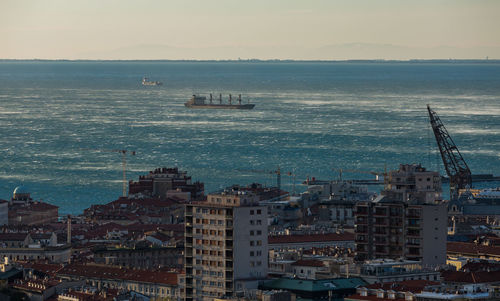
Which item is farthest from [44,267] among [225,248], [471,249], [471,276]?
[471,276]

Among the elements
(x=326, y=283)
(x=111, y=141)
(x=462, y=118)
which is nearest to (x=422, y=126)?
(x=462, y=118)

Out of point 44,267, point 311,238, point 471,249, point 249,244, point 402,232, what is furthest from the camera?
point 311,238

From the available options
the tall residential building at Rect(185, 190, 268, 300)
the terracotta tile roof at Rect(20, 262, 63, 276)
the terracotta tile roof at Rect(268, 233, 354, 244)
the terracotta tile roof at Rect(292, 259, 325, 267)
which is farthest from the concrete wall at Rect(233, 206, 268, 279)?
the terracotta tile roof at Rect(268, 233, 354, 244)

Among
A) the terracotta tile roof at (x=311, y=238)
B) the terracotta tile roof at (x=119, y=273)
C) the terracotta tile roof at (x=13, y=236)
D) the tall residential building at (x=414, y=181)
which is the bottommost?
the terracotta tile roof at (x=13, y=236)

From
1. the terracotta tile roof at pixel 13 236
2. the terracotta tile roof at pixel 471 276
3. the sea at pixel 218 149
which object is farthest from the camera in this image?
the sea at pixel 218 149

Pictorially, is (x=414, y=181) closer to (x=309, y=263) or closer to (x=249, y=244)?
(x=309, y=263)

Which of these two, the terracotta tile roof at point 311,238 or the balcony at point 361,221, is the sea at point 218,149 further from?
the balcony at point 361,221

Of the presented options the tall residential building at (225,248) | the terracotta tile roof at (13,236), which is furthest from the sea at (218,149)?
the tall residential building at (225,248)

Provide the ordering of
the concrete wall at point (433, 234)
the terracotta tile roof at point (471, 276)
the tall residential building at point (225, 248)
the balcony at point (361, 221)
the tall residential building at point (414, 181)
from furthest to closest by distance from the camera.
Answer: the tall residential building at point (414, 181), the balcony at point (361, 221), the concrete wall at point (433, 234), the tall residential building at point (225, 248), the terracotta tile roof at point (471, 276)
